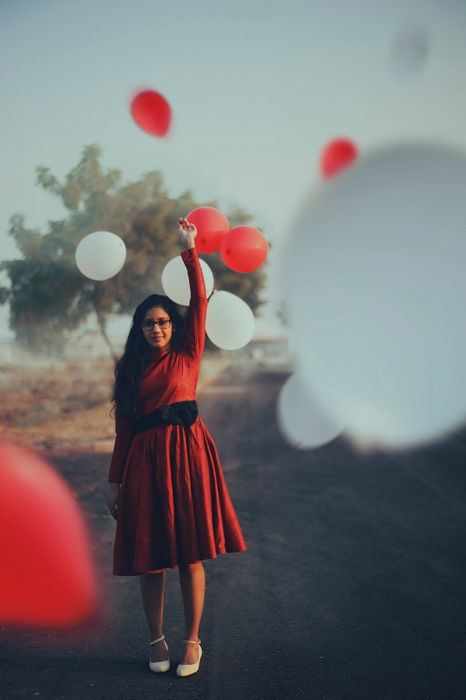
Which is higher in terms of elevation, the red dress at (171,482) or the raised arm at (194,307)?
the raised arm at (194,307)

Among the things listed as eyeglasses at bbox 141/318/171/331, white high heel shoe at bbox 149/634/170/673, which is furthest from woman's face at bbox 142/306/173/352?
white high heel shoe at bbox 149/634/170/673

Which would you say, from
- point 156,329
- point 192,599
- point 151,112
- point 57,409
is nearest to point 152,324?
point 156,329

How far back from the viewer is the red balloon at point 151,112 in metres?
5.24

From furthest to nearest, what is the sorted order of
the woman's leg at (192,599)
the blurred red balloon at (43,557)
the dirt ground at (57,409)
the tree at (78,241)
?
the tree at (78,241) → the dirt ground at (57,409) → the blurred red balloon at (43,557) → the woman's leg at (192,599)

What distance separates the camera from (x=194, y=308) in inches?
101

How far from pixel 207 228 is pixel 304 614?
219cm

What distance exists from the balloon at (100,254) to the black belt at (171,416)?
Result: 1033 mm

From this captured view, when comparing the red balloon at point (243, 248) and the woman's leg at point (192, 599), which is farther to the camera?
the red balloon at point (243, 248)

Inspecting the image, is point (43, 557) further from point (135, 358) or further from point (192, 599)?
point (135, 358)

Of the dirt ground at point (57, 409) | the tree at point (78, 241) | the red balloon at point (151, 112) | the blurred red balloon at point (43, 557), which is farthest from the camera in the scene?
the tree at point (78, 241)

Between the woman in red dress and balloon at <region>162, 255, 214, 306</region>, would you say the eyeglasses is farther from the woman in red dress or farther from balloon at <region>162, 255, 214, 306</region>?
balloon at <region>162, 255, 214, 306</region>

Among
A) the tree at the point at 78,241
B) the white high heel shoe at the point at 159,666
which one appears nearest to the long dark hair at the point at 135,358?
the white high heel shoe at the point at 159,666

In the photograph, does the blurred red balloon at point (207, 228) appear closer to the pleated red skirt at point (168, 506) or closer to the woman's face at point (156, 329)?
the woman's face at point (156, 329)

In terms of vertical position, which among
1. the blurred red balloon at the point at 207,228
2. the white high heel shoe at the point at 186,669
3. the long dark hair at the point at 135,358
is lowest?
the white high heel shoe at the point at 186,669
